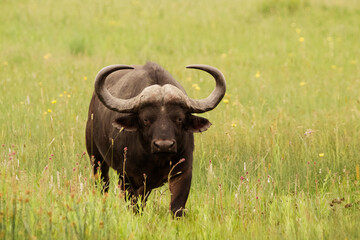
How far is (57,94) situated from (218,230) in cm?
553

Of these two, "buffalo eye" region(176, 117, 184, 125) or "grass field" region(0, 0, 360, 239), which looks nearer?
"grass field" region(0, 0, 360, 239)

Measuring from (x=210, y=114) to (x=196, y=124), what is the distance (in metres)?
2.92

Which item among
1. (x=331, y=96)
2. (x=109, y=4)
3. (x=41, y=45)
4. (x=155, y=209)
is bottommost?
(x=155, y=209)

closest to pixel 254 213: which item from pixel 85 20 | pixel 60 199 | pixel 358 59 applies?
pixel 60 199

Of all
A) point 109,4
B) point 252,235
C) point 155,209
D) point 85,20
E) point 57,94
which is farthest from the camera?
point 109,4

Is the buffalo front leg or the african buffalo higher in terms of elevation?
the african buffalo

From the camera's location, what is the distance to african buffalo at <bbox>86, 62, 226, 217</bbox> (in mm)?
5531

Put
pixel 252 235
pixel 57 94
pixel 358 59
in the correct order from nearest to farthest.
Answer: pixel 252 235
pixel 57 94
pixel 358 59

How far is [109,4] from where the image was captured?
20422mm

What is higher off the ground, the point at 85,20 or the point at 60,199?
the point at 85,20

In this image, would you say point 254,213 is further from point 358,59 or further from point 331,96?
point 358,59

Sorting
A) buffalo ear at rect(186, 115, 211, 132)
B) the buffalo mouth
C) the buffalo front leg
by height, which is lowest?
the buffalo front leg

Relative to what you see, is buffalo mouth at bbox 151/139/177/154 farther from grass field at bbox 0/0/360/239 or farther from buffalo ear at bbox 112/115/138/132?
buffalo ear at bbox 112/115/138/132

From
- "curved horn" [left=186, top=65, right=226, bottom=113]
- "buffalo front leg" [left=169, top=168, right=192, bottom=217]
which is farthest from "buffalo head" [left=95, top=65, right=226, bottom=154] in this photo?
"buffalo front leg" [left=169, top=168, right=192, bottom=217]
